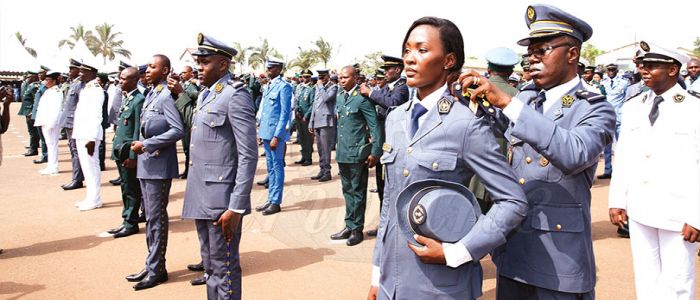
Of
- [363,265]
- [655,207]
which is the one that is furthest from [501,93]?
[363,265]

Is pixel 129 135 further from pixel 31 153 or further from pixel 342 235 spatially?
pixel 31 153

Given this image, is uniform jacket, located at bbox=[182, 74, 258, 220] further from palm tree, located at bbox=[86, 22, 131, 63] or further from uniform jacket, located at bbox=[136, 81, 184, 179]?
palm tree, located at bbox=[86, 22, 131, 63]

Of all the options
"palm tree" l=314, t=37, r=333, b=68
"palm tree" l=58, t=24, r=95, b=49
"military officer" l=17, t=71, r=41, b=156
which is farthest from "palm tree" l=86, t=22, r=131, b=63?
"military officer" l=17, t=71, r=41, b=156

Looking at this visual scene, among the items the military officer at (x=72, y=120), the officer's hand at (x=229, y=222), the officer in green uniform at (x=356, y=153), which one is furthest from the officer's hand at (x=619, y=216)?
the military officer at (x=72, y=120)

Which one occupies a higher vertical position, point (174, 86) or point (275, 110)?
point (174, 86)

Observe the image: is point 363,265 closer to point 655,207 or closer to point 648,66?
point 655,207

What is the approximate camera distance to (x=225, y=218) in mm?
3611

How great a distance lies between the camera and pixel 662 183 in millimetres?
3352

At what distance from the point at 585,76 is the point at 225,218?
34.0ft

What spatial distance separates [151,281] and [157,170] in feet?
3.53

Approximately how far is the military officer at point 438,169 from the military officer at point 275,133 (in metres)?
5.71

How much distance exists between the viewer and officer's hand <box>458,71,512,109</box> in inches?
74.2

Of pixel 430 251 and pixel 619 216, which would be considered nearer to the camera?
pixel 430 251

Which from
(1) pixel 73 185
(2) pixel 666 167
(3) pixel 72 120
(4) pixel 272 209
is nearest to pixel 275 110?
(4) pixel 272 209
